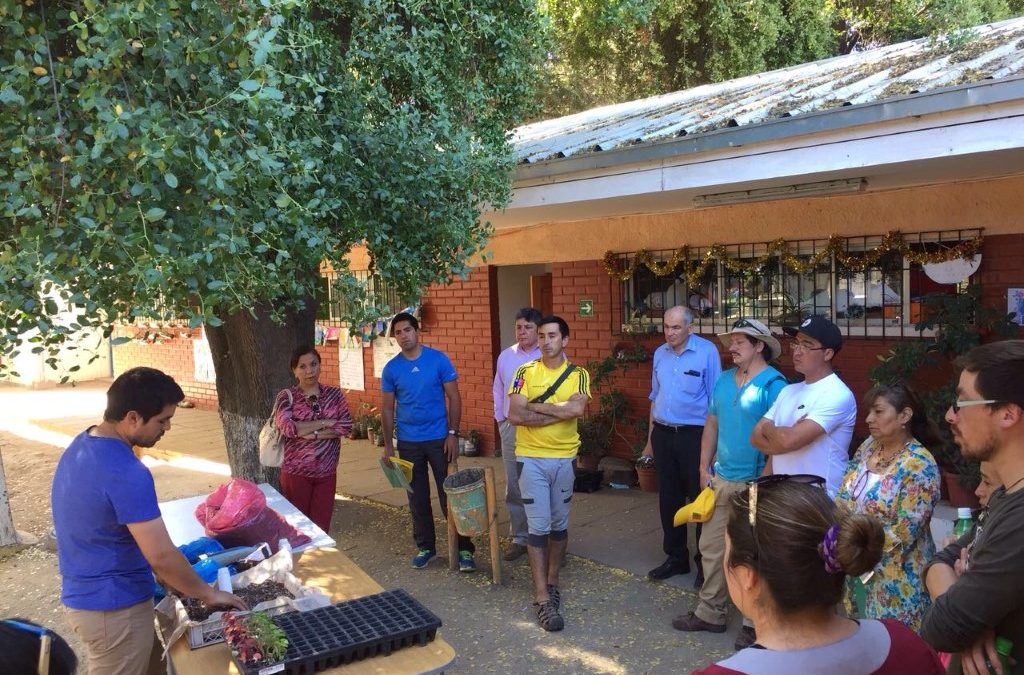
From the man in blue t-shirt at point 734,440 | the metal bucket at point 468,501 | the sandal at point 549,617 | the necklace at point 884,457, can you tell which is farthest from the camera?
the metal bucket at point 468,501

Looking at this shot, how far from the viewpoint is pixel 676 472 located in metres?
5.39

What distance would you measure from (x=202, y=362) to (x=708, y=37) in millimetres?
11400

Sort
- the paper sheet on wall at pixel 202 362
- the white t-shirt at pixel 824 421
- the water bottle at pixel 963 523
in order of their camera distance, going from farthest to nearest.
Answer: the paper sheet on wall at pixel 202 362 < the white t-shirt at pixel 824 421 < the water bottle at pixel 963 523

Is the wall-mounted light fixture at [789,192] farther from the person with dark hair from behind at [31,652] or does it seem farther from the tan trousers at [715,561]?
the person with dark hair from behind at [31,652]

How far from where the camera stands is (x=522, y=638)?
15.3ft

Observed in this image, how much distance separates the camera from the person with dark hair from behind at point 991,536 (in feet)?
6.36

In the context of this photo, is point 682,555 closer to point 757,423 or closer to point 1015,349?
point 757,423

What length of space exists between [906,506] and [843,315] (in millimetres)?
3823

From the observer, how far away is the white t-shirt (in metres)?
3.90

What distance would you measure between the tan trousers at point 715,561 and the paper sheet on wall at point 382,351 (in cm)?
643

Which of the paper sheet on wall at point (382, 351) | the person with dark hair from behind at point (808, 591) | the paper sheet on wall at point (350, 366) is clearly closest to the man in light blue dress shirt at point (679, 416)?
the person with dark hair from behind at point (808, 591)

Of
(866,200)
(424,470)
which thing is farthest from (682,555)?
(866,200)

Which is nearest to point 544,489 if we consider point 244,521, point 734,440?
point 734,440

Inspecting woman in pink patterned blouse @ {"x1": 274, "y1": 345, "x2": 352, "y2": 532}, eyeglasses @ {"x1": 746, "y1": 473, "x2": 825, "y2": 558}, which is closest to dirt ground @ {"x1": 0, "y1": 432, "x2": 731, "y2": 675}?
woman in pink patterned blouse @ {"x1": 274, "y1": 345, "x2": 352, "y2": 532}
